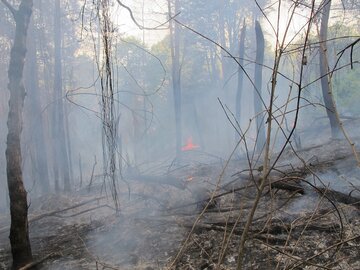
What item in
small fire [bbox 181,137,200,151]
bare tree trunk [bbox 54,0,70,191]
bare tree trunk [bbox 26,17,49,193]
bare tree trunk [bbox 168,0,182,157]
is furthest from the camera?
small fire [bbox 181,137,200,151]

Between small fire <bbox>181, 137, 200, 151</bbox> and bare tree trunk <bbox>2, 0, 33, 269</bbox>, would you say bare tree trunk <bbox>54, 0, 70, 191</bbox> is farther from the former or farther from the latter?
bare tree trunk <bbox>2, 0, 33, 269</bbox>

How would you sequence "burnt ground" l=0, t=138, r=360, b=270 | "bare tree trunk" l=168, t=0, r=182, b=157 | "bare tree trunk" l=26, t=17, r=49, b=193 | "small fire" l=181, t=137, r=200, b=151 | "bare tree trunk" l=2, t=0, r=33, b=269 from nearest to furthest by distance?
"burnt ground" l=0, t=138, r=360, b=270 < "bare tree trunk" l=2, t=0, r=33, b=269 < "bare tree trunk" l=26, t=17, r=49, b=193 < "bare tree trunk" l=168, t=0, r=182, b=157 < "small fire" l=181, t=137, r=200, b=151

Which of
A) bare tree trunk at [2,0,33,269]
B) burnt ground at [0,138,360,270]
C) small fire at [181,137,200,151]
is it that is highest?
bare tree trunk at [2,0,33,269]

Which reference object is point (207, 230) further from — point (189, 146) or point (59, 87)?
point (189, 146)

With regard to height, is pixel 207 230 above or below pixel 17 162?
below

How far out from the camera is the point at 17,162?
4.97 m

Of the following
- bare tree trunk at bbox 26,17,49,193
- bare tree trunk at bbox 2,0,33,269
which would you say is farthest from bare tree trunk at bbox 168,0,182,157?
bare tree trunk at bbox 2,0,33,269

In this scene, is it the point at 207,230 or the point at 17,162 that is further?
the point at 207,230

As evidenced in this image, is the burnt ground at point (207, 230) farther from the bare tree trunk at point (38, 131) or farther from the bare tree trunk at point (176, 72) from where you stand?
the bare tree trunk at point (176, 72)

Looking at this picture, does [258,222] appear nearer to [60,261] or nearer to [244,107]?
[60,261]

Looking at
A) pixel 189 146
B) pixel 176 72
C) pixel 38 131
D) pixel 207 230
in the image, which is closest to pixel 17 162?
pixel 207 230

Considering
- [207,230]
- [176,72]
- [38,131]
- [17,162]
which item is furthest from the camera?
[176,72]

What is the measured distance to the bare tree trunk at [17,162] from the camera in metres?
4.89

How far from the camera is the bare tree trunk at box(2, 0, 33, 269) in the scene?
4887mm
